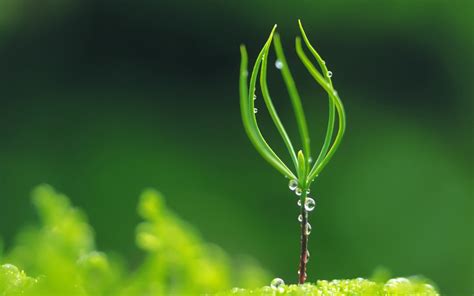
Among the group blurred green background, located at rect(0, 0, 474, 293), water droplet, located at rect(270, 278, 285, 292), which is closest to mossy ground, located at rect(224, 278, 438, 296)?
water droplet, located at rect(270, 278, 285, 292)

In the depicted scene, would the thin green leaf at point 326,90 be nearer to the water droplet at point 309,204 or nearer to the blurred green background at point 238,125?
the water droplet at point 309,204

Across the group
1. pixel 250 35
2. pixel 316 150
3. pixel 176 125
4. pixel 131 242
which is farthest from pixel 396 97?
pixel 131 242

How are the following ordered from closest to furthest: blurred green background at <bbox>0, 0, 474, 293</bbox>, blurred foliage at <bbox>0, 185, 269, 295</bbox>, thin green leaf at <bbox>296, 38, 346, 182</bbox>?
blurred foliage at <bbox>0, 185, 269, 295</bbox>
thin green leaf at <bbox>296, 38, 346, 182</bbox>
blurred green background at <bbox>0, 0, 474, 293</bbox>

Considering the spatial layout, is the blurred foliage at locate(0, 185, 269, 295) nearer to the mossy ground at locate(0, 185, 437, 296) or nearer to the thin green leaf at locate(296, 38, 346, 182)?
the mossy ground at locate(0, 185, 437, 296)

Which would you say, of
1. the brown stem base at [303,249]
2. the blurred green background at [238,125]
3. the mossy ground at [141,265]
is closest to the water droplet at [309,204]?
the brown stem base at [303,249]

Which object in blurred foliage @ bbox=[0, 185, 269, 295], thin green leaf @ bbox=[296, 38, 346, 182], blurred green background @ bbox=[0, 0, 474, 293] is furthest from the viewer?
blurred green background @ bbox=[0, 0, 474, 293]

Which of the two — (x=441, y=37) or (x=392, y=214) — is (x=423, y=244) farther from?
(x=441, y=37)
